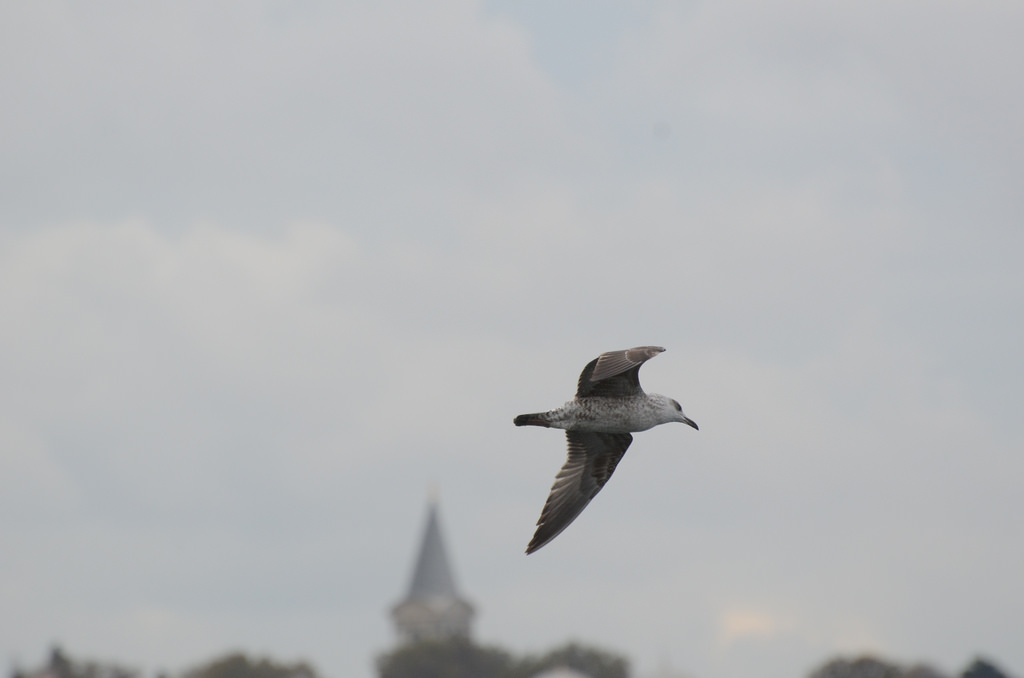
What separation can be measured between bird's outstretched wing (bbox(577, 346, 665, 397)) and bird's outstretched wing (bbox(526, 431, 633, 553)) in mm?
1723

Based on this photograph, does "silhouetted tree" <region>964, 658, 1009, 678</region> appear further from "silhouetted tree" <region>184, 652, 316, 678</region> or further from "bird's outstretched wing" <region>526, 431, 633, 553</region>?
"bird's outstretched wing" <region>526, 431, 633, 553</region>

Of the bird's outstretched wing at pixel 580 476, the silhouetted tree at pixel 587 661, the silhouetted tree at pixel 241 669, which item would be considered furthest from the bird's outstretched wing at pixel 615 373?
the silhouetted tree at pixel 587 661

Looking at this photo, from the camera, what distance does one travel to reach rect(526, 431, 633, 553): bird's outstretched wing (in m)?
26.5

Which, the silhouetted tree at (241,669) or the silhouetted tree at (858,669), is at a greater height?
the silhouetted tree at (241,669)

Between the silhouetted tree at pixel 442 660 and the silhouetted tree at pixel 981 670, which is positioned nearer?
the silhouetted tree at pixel 981 670

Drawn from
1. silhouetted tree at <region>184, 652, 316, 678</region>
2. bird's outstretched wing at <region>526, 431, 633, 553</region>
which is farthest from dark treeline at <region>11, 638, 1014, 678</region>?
bird's outstretched wing at <region>526, 431, 633, 553</region>

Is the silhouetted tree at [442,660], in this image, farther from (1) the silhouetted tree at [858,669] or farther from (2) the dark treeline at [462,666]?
(1) the silhouetted tree at [858,669]

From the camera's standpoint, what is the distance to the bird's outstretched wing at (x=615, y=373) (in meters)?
22.9

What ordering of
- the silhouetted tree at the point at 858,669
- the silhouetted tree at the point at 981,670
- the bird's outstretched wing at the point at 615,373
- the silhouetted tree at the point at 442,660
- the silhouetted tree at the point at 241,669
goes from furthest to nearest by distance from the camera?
the silhouetted tree at the point at 442,660, the silhouetted tree at the point at 241,669, the silhouetted tree at the point at 858,669, the silhouetted tree at the point at 981,670, the bird's outstretched wing at the point at 615,373

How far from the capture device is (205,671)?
5039 inches

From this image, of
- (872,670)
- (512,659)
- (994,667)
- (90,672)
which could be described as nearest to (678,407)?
(994,667)

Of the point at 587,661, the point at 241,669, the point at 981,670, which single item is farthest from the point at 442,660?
the point at 981,670

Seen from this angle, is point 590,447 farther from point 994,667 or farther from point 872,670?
point 872,670

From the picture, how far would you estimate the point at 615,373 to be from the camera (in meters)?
22.6
